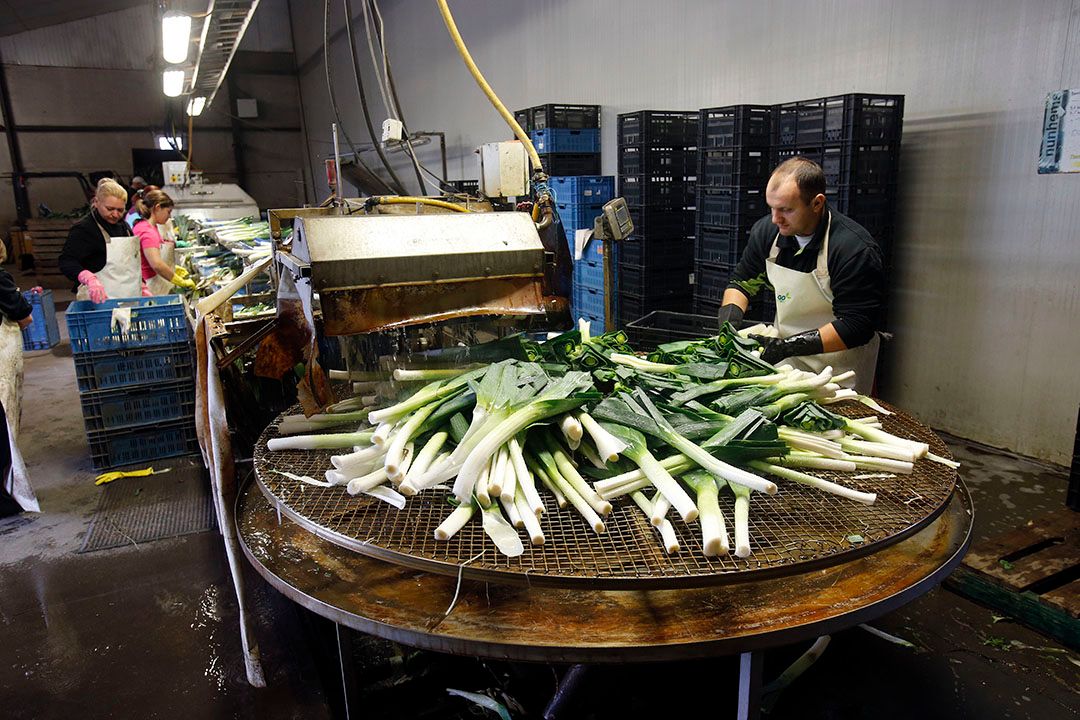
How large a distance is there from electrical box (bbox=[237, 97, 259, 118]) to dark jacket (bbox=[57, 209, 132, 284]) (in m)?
13.7

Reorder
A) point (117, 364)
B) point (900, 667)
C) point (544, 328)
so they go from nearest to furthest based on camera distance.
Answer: point (544, 328), point (900, 667), point (117, 364)

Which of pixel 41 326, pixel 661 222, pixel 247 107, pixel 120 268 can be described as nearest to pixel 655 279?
pixel 661 222

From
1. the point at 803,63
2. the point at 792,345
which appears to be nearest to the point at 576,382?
the point at 792,345

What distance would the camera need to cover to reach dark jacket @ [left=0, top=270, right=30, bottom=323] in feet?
12.4

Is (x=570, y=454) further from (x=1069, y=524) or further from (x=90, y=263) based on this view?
(x=90, y=263)

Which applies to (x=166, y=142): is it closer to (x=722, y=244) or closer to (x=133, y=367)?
(x=133, y=367)

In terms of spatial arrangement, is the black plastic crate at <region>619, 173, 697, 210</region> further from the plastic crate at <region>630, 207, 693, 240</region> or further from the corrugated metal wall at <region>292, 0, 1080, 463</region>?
the corrugated metal wall at <region>292, 0, 1080, 463</region>

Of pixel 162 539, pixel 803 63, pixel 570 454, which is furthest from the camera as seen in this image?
pixel 803 63

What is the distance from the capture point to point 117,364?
4.52m

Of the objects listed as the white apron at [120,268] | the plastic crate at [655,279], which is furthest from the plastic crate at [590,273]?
the white apron at [120,268]

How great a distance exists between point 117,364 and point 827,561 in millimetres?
4698

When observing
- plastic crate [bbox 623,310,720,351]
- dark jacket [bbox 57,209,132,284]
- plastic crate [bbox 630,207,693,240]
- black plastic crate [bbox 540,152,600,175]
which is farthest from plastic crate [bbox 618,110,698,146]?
dark jacket [bbox 57,209,132,284]

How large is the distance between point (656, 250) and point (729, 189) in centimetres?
122

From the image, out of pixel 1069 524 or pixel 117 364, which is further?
pixel 117 364
